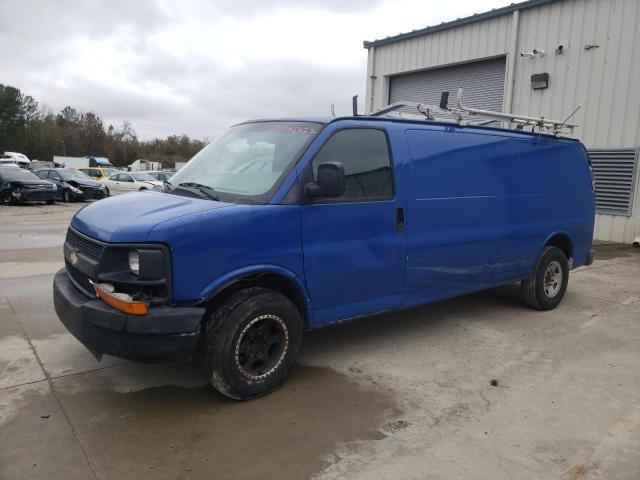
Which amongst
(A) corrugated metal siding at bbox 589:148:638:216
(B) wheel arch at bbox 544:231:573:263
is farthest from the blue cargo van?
(A) corrugated metal siding at bbox 589:148:638:216

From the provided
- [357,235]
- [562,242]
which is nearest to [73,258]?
[357,235]

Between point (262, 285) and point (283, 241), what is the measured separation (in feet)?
1.30

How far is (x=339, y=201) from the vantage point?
4.18m

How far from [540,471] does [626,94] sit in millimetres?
11930

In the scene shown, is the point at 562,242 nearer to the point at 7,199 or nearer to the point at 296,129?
the point at 296,129

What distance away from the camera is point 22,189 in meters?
20.4

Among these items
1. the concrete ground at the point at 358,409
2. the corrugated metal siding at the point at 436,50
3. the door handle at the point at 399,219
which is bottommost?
the concrete ground at the point at 358,409

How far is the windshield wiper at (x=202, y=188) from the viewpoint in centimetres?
399

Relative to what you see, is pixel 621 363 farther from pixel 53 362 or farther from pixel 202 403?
pixel 53 362

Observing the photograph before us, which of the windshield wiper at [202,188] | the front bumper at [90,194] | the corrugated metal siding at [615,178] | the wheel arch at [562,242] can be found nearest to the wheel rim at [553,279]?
the wheel arch at [562,242]

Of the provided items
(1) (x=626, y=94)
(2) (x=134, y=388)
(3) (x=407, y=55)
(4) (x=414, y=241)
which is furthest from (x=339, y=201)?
(3) (x=407, y=55)

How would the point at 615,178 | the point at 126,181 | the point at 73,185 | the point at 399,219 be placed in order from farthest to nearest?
the point at 126,181, the point at 73,185, the point at 615,178, the point at 399,219

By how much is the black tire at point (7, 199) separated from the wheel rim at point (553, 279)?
2042cm

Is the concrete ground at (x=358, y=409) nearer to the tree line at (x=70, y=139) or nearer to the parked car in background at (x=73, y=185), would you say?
the parked car in background at (x=73, y=185)
